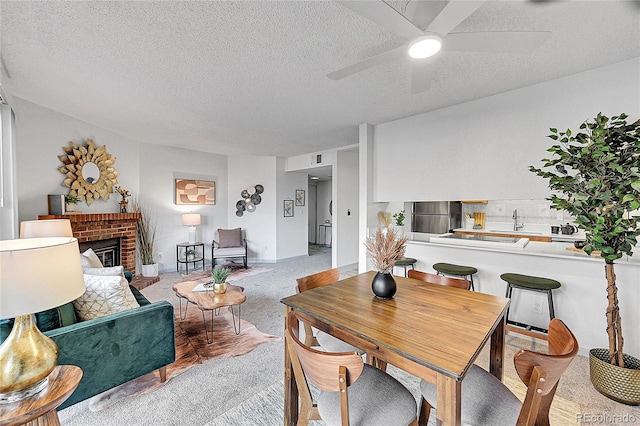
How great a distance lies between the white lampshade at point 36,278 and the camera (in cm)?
97

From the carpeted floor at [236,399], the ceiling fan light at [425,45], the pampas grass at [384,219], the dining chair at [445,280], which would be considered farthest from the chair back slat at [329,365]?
the pampas grass at [384,219]

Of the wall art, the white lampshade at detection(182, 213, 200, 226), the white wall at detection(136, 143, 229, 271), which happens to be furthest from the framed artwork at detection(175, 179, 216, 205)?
the wall art

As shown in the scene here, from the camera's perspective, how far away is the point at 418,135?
11.6ft

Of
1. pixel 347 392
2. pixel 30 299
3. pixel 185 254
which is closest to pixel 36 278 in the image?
pixel 30 299

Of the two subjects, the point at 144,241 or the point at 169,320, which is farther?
the point at 144,241

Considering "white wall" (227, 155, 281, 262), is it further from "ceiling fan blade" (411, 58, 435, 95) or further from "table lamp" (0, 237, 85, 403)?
"table lamp" (0, 237, 85, 403)

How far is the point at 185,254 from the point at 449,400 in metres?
5.71

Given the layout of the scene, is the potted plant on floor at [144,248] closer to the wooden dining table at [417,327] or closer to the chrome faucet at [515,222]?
the wooden dining table at [417,327]

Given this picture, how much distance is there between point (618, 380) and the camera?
71.6 inches

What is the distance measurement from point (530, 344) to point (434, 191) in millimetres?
1847

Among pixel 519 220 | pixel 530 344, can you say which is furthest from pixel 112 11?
pixel 519 220

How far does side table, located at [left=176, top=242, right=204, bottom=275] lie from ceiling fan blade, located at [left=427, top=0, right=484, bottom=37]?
5305 millimetres

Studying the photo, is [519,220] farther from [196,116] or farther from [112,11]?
[112,11]

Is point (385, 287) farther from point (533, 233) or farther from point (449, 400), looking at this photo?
point (533, 233)
